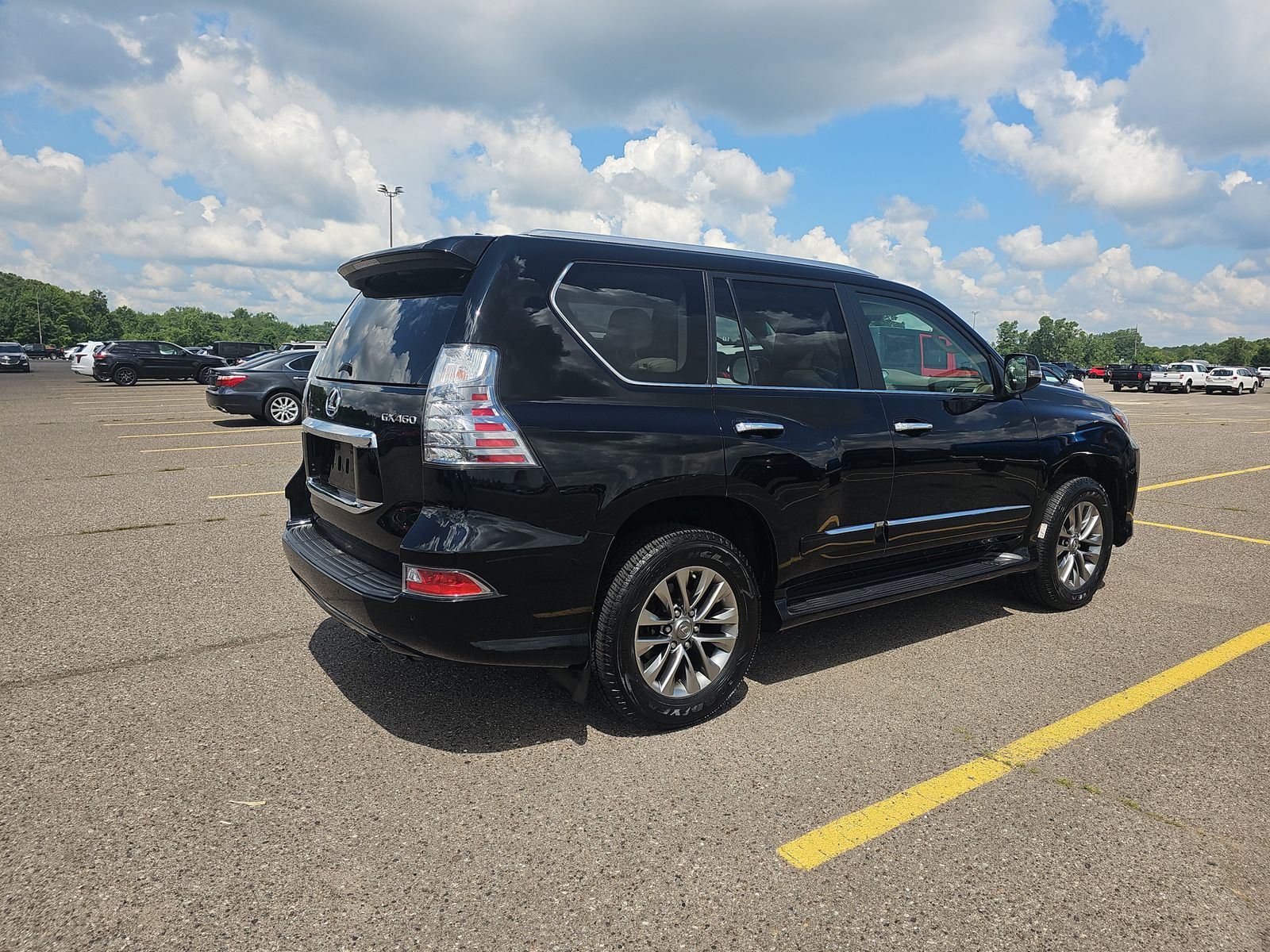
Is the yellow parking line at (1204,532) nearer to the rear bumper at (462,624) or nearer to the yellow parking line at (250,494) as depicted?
the rear bumper at (462,624)

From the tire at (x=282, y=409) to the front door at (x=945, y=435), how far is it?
14.2 m

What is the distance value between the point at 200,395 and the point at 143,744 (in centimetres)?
2572

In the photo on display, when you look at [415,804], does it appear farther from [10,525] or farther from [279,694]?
[10,525]

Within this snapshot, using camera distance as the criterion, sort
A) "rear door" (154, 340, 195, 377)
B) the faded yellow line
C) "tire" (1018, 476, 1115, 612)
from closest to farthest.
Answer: the faded yellow line < "tire" (1018, 476, 1115, 612) < "rear door" (154, 340, 195, 377)

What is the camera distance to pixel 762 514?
3.45 meters

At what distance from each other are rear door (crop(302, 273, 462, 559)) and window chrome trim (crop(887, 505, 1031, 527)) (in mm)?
2278

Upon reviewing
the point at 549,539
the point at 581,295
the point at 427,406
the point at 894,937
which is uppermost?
the point at 581,295

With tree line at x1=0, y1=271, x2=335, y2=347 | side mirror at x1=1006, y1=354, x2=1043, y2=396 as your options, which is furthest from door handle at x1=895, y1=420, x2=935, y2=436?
tree line at x1=0, y1=271, x2=335, y2=347

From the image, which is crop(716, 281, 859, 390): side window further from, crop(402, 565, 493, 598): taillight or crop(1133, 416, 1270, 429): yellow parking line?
crop(1133, 416, 1270, 429): yellow parking line

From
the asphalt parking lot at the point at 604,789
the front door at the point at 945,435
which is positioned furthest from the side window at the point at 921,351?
the asphalt parking lot at the point at 604,789

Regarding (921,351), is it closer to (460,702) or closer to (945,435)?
(945,435)

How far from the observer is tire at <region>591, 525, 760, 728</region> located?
10.2 feet

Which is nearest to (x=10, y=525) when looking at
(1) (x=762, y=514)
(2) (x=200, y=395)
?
(1) (x=762, y=514)

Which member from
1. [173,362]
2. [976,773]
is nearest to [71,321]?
[173,362]
